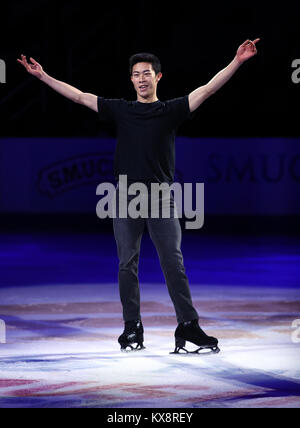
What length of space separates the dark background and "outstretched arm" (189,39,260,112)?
17.1 meters

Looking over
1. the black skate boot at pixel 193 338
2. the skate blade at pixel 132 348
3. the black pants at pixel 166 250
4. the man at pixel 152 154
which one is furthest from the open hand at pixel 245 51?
the skate blade at pixel 132 348

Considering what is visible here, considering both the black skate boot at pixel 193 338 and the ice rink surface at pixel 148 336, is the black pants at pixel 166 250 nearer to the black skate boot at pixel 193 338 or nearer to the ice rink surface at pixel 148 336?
the black skate boot at pixel 193 338

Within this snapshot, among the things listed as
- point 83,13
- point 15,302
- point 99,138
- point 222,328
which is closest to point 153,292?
point 15,302

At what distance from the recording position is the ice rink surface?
20.7 feet

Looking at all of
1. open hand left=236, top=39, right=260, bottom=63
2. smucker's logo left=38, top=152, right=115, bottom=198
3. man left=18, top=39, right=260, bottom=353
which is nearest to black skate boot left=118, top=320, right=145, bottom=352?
man left=18, top=39, right=260, bottom=353

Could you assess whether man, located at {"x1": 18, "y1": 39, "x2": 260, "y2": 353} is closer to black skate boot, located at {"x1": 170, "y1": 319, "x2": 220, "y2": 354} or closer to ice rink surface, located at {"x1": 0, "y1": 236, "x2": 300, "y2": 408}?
black skate boot, located at {"x1": 170, "y1": 319, "x2": 220, "y2": 354}

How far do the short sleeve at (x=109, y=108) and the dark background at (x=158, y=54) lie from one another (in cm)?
1686

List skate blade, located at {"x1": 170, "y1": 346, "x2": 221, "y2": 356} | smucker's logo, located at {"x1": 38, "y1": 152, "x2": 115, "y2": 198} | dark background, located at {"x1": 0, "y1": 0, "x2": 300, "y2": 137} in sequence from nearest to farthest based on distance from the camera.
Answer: skate blade, located at {"x1": 170, "y1": 346, "x2": 221, "y2": 356}, smucker's logo, located at {"x1": 38, "y1": 152, "x2": 115, "y2": 198}, dark background, located at {"x1": 0, "y1": 0, "x2": 300, "y2": 137}

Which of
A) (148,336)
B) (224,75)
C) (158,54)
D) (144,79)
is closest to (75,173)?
(158,54)

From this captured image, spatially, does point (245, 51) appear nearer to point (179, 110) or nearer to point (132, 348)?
point (179, 110)

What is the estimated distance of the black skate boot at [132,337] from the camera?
25.6ft

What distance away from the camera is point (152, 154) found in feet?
24.8
